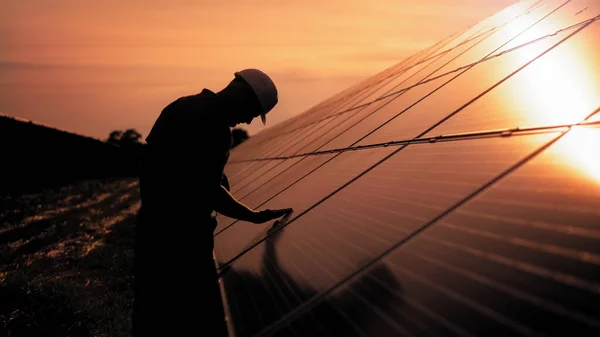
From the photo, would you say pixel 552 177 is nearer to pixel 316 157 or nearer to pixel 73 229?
pixel 316 157

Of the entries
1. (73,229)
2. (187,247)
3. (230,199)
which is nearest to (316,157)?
(230,199)

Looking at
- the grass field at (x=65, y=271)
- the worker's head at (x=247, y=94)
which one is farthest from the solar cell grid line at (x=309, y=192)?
the grass field at (x=65, y=271)

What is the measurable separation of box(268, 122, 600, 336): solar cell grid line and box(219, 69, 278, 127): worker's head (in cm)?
189

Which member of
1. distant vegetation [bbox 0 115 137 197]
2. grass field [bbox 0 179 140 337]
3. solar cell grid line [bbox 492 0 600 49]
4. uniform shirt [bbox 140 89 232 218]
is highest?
distant vegetation [bbox 0 115 137 197]

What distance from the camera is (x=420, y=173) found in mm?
2732

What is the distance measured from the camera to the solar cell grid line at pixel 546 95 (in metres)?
2.40

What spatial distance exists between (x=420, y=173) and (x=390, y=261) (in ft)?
3.15

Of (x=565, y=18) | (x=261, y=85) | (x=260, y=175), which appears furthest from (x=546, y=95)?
(x=260, y=175)

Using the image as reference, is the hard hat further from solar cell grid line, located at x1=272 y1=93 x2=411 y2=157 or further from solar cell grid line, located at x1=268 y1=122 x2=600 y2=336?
solar cell grid line, located at x1=272 y1=93 x2=411 y2=157

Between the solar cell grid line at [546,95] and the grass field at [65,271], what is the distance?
5210mm

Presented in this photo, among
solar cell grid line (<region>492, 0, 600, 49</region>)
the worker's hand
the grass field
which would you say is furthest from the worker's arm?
solar cell grid line (<region>492, 0, 600, 49</region>)

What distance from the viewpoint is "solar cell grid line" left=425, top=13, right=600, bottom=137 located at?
2.40 meters

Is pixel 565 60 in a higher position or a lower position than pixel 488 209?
higher

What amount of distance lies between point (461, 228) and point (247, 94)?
215 centimetres
